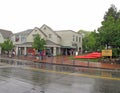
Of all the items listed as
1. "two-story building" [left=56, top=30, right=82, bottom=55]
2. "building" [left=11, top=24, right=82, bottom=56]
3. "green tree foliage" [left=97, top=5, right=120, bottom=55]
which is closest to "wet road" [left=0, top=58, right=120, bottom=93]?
"green tree foliage" [left=97, top=5, right=120, bottom=55]

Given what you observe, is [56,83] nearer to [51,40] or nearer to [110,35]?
[110,35]

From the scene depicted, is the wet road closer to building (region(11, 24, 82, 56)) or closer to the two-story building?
building (region(11, 24, 82, 56))

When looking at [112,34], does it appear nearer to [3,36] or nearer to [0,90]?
[0,90]

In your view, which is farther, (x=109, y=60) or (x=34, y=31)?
(x=34, y=31)

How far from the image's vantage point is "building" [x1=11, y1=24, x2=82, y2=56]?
52.5 m

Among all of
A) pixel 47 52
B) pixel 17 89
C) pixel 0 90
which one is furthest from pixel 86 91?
pixel 47 52

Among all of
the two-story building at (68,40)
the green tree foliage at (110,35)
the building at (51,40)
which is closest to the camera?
the green tree foliage at (110,35)

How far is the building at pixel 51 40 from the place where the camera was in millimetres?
52475

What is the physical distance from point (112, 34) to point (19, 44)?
3182 centimetres

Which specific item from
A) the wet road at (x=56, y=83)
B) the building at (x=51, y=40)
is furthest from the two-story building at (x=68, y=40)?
the wet road at (x=56, y=83)

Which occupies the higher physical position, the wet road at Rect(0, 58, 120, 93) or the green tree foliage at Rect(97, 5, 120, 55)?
the green tree foliage at Rect(97, 5, 120, 55)

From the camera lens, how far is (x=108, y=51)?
29.7m

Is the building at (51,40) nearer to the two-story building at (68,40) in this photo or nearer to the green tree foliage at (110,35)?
the two-story building at (68,40)

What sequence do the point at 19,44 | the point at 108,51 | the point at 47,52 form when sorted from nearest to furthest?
the point at 108,51 → the point at 47,52 → the point at 19,44
